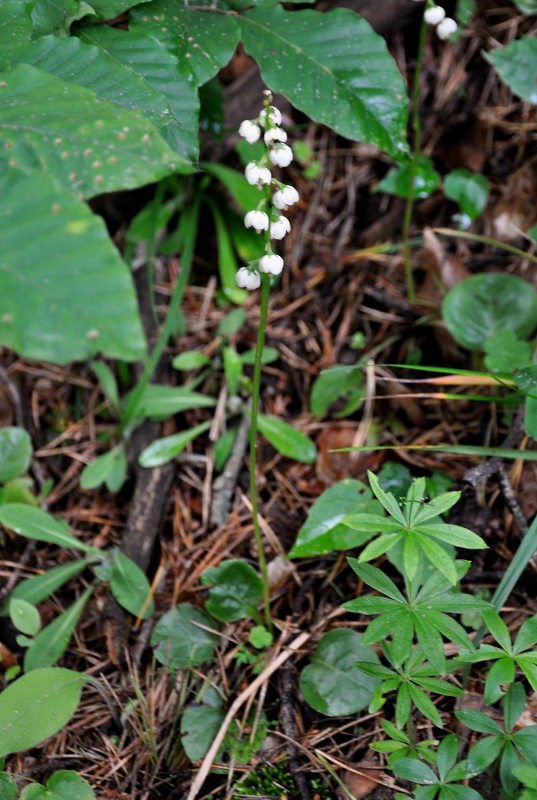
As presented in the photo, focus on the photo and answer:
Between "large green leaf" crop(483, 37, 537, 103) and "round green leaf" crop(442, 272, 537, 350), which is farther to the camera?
"large green leaf" crop(483, 37, 537, 103)

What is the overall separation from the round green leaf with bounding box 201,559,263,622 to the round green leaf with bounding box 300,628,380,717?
23cm

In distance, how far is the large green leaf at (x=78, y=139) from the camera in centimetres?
124

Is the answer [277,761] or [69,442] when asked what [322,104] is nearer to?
[69,442]

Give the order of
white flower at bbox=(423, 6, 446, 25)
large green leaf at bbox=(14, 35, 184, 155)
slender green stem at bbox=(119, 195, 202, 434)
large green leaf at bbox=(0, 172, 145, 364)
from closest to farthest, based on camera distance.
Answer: large green leaf at bbox=(0, 172, 145, 364) → large green leaf at bbox=(14, 35, 184, 155) → white flower at bbox=(423, 6, 446, 25) → slender green stem at bbox=(119, 195, 202, 434)

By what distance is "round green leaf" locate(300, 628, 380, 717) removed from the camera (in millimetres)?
1557

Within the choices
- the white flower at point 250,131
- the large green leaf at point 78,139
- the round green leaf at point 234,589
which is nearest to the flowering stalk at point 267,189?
the white flower at point 250,131

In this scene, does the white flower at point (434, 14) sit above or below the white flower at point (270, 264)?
above

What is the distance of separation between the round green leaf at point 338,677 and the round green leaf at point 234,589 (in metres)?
0.23

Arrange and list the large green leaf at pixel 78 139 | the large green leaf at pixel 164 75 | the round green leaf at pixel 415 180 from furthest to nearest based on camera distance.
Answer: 1. the round green leaf at pixel 415 180
2. the large green leaf at pixel 164 75
3. the large green leaf at pixel 78 139

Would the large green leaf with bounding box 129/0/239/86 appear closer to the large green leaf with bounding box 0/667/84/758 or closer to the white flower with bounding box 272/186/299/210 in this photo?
the white flower with bounding box 272/186/299/210

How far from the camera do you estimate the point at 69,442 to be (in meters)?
2.40

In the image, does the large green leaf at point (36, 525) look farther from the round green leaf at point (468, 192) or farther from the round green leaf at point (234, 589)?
the round green leaf at point (468, 192)

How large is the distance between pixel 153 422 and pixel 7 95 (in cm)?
128

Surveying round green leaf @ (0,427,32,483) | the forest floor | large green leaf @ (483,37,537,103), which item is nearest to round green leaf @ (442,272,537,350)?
the forest floor
